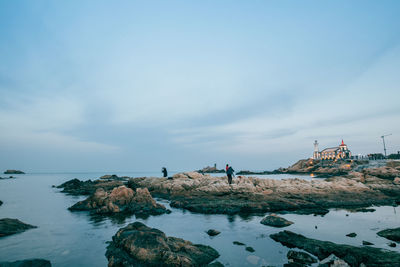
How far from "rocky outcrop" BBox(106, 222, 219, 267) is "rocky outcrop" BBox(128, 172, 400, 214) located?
1116 cm

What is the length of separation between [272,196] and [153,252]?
19309 mm

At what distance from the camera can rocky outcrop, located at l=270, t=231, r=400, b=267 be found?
8.27 meters

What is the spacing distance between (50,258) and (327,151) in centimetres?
16098

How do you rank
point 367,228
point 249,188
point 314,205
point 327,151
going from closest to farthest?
point 367,228, point 314,205, point 249,188, point 327,151

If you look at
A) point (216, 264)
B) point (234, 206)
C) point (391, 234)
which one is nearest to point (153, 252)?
point (216, 264)

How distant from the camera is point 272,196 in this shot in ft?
80.6

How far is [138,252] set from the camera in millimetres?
8727

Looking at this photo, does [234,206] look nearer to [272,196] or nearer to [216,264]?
[272,196]

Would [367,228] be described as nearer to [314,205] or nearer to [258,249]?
[314,205]

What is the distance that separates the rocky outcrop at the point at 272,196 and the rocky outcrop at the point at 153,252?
1116 centimetres

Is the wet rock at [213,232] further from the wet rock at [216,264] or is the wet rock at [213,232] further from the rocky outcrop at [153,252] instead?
the wet rock at [216,264]

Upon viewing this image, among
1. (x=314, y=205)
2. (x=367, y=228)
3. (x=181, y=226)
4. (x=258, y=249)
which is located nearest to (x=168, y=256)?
(x=258, y=249)

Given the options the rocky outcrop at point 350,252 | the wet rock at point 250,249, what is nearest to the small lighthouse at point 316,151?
the rocky outcrop at point 350,252

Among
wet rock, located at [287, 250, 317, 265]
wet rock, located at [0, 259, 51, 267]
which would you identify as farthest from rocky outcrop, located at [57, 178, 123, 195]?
wet rock, located at [287, 250, 317, 265]
